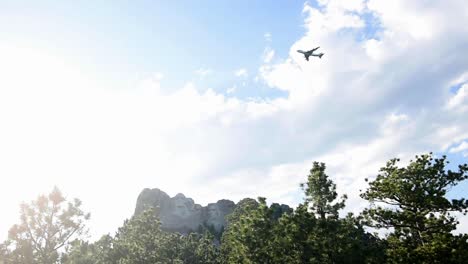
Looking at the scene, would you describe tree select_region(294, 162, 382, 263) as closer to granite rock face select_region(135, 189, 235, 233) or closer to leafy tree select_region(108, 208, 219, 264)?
leafy tree select_region(108, 208, 219, 264)

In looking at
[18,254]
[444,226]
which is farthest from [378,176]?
[18,254]

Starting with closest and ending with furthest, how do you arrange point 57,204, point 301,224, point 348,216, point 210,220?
point 301,224
point 348,216
point 57,204
point 210,220

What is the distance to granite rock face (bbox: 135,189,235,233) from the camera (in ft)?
376

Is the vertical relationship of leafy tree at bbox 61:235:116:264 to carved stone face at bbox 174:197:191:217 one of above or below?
below

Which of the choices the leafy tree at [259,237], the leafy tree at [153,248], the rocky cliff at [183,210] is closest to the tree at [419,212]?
the leafy tree at [259,237]

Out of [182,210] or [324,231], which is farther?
[182,210]

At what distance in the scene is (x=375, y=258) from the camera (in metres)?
27.0

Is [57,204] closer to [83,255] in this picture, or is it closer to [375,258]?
[83,255]

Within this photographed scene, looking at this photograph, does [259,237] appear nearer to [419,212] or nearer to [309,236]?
[309,236]

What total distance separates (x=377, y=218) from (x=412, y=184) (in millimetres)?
2960

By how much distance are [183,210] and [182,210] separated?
0.35 metres

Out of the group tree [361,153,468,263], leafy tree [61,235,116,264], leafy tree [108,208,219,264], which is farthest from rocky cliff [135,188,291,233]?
tree [361,153,468,263]

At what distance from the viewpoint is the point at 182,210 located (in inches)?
4678

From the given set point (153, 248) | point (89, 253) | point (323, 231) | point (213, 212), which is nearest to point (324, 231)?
point (323, 231)
